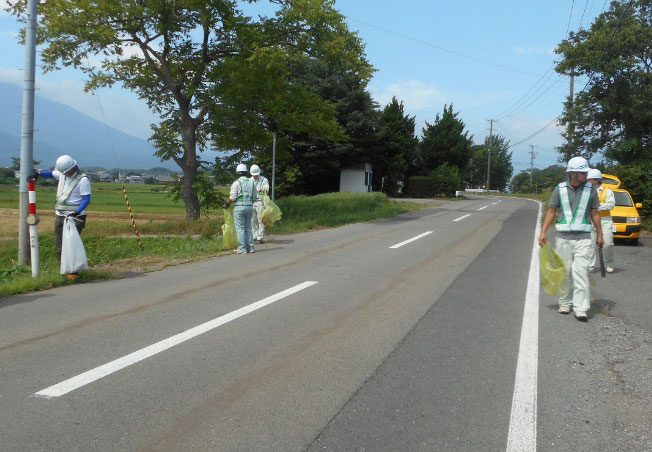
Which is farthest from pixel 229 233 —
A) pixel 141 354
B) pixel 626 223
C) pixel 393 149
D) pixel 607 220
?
pixel 393 149

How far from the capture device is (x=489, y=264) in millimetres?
10234

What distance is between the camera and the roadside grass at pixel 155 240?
8.57 metres

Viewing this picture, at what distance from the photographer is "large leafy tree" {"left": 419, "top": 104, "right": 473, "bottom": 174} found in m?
57.0

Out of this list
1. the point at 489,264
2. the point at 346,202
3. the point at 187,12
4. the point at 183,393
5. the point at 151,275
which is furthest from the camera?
the point at 346,202

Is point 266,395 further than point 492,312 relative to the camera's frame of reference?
No

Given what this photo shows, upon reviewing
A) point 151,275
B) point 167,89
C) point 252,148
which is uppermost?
point 167,89

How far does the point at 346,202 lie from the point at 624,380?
20497mm

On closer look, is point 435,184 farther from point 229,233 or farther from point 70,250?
point 70,250

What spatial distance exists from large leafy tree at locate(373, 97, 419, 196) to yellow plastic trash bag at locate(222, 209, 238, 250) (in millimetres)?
31757

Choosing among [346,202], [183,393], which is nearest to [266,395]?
[183,393]

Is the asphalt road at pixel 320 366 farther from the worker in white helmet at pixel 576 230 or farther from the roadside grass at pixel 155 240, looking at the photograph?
the roadside grass at pixel 155 240

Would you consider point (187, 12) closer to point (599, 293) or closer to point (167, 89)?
point (167, 89)

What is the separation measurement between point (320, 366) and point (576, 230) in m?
3.70

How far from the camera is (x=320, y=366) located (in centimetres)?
442
